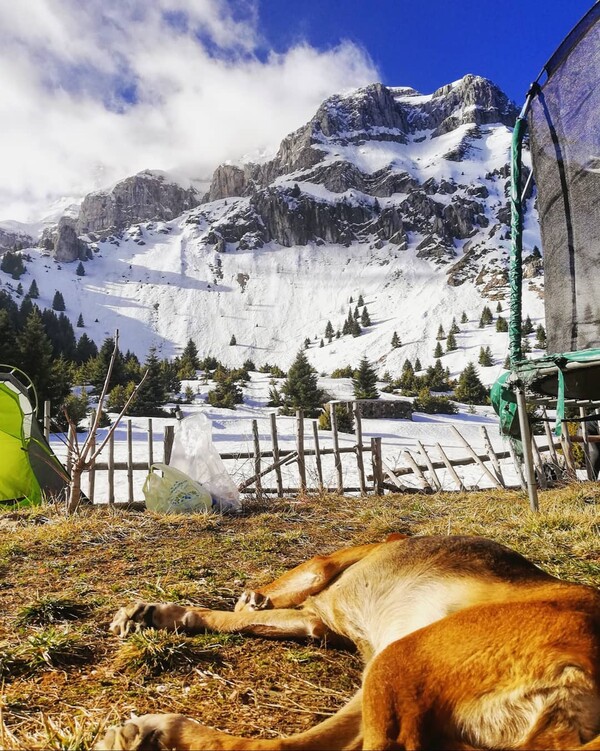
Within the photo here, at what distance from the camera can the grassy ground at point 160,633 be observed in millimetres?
1558

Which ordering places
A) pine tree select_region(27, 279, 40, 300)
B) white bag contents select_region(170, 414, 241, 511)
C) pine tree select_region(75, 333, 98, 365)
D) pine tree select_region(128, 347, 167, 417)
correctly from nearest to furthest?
white bag contents select_region(170, 414, 241, 511) → pine tree select_region(128, 347, 167, 417) → pine tree select_region(75, 333, 98, 365) → pine tree select_region(27, 279, 40, 300)

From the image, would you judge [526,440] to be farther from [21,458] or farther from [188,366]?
[188,366]

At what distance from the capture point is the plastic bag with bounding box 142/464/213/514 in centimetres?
657

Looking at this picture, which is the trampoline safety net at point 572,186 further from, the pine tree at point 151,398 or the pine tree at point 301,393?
the pine tree at point 151,398

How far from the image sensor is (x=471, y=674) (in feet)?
3.55

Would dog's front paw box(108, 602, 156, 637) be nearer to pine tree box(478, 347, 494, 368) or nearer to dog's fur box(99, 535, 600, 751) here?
dog's fur box(99, 535, 600, 751)

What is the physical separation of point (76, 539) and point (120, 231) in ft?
690

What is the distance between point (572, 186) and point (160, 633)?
4.59 meters

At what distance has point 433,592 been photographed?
5.16 ft

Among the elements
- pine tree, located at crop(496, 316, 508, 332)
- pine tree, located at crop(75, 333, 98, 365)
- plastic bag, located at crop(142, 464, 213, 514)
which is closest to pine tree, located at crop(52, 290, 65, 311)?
pine tree, located at crop(75, 333, 98, 365)

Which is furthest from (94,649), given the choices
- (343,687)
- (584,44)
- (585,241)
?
(584,44)

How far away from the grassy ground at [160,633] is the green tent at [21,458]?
1.62 metres

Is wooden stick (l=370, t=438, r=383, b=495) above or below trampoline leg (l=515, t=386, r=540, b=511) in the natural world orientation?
below

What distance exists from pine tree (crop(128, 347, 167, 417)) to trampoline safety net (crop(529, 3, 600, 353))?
30581mm
